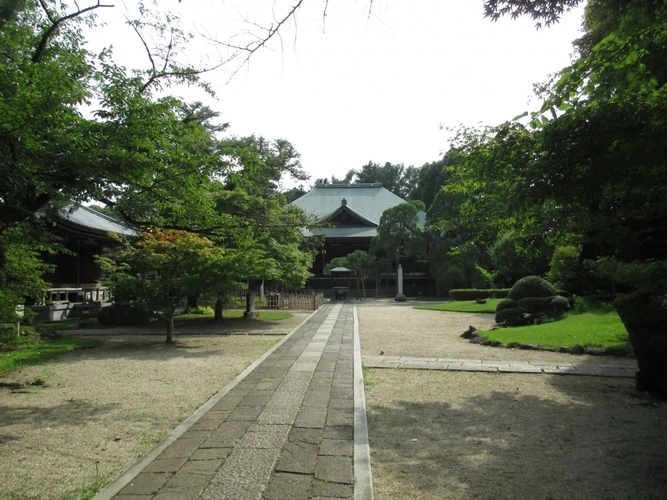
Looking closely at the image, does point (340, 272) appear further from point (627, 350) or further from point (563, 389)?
point (563, 389)

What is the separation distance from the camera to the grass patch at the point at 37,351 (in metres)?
9.40

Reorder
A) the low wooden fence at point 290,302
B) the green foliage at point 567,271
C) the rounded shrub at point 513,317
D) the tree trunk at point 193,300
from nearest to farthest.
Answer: the tree trunk at point 193,300 < the rounded shrub at point 513,317 < the green foliage at point 567,271 < the low wooden fence at point 290,302

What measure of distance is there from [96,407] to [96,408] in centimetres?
6

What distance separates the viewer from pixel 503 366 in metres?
9.23

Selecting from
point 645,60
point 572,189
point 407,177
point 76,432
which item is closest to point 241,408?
point 76,432

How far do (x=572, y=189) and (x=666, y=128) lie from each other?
134cm

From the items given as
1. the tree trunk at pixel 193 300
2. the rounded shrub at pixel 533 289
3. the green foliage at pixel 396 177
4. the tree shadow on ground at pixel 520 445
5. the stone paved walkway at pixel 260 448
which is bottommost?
the tree shadow on ground at pixel 520 445

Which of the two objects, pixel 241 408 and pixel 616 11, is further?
pixel 241 408

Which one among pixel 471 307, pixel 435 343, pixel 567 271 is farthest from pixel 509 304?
pixel 471 307

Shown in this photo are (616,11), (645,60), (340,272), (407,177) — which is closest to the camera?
(616,11)

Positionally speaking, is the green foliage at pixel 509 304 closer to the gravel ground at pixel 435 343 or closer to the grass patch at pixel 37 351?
the gravel ground at pixel 435 343

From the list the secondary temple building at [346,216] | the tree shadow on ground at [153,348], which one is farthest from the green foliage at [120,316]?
the secondary temple building at [346,216]

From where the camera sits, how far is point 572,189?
5.80 meters

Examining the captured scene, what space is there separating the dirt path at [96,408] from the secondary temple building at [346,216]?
24186mm
